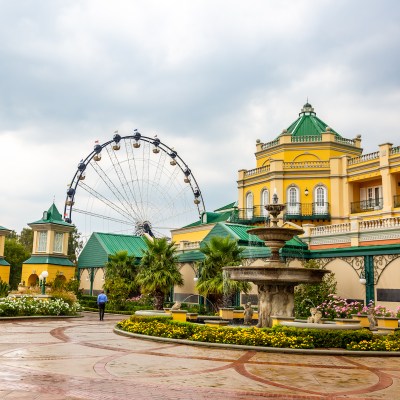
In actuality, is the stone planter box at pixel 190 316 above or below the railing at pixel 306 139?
below

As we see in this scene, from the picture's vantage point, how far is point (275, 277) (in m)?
19.3

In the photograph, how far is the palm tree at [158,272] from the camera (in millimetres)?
35312

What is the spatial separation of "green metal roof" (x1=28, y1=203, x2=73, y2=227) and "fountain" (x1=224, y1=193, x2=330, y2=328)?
30.1 meters

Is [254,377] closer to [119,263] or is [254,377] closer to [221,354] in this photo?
[221,354]

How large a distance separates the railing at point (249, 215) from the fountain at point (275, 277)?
23.3m

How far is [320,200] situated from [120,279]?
18.1 meters

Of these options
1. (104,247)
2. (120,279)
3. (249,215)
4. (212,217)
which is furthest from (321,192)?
(104,247)

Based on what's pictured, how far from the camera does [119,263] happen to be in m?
41.4

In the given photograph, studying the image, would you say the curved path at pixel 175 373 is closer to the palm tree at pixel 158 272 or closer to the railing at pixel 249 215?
the palm tree at pixel 158 272

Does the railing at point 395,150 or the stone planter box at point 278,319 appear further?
the railing at point 395,150

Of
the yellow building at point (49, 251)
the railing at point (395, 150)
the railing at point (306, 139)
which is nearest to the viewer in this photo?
the railing at point (395, 150)

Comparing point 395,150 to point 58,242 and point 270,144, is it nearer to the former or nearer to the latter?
point 270,144

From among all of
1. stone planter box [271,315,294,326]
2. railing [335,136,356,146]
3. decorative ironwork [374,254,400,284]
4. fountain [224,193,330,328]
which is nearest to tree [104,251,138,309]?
decorative ironwork [374,254,400,284]

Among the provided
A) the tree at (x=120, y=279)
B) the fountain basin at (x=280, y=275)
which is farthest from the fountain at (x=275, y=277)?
the tree at (x=120, y=279)
